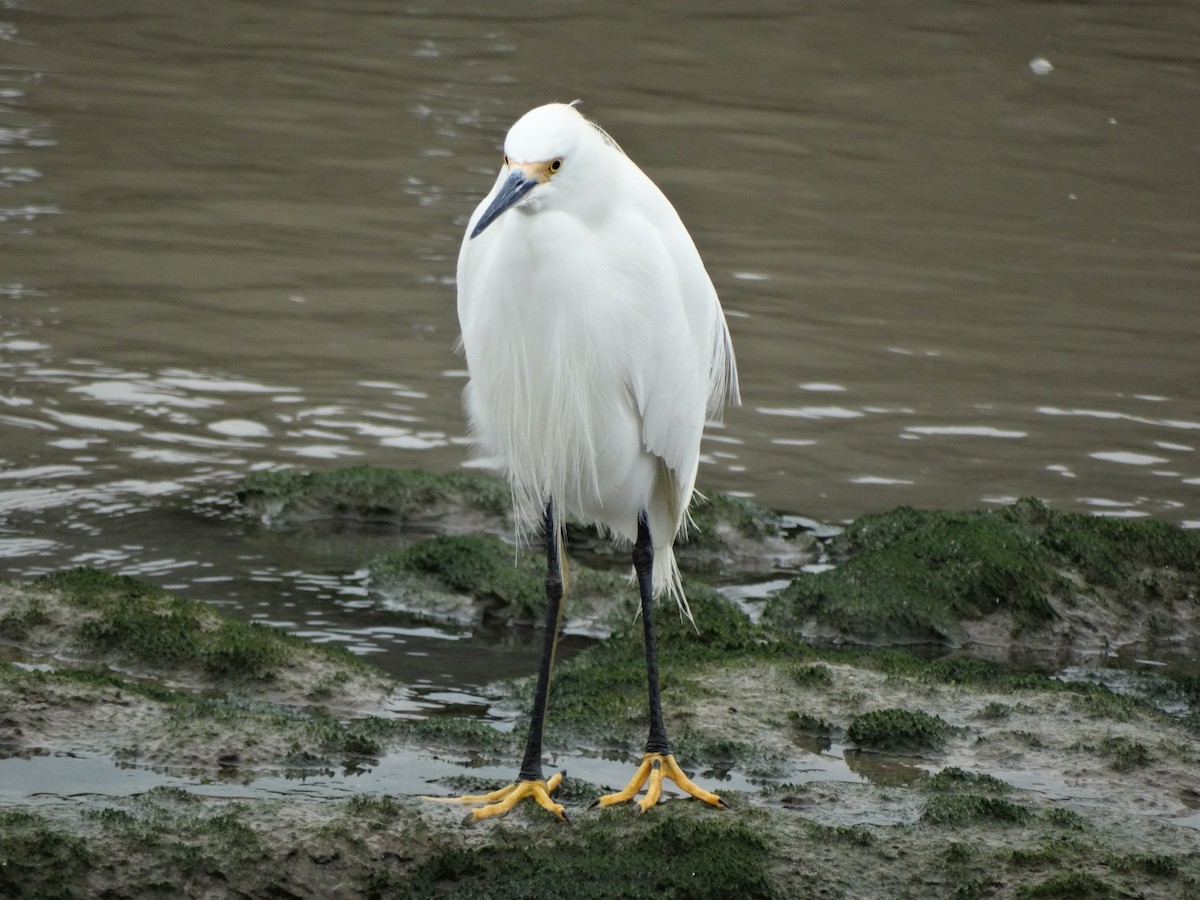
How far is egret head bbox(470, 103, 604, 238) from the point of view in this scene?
372 cm

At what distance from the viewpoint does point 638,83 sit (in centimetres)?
1505

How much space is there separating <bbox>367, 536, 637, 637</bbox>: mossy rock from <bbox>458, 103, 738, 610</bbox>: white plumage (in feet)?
5.10

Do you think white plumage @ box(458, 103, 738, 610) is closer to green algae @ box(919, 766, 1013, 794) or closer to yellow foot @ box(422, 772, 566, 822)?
yellow foot @ box(422, 772, 566, 822)

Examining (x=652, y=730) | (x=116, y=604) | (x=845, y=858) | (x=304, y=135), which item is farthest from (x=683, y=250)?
(x=304, y=135)

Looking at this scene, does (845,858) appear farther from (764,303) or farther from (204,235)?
(204,235)

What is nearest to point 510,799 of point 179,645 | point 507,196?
point 507,196

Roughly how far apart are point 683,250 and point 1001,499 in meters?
4.05

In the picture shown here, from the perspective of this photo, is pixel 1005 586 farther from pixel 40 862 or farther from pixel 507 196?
pixel 40 862

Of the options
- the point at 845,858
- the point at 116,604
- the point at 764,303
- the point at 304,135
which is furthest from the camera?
the point at 304,135

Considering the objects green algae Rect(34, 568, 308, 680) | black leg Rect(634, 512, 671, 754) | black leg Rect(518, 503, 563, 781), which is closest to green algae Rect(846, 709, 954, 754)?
black leg Rect(634, 512, 671, 754)

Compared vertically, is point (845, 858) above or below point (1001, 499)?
above

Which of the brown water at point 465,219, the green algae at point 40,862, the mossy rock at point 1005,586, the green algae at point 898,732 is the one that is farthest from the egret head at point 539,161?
the mossy rock at point 1005,586

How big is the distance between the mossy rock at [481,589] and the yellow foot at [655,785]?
1.80 m

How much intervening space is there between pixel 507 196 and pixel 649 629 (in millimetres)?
1318
